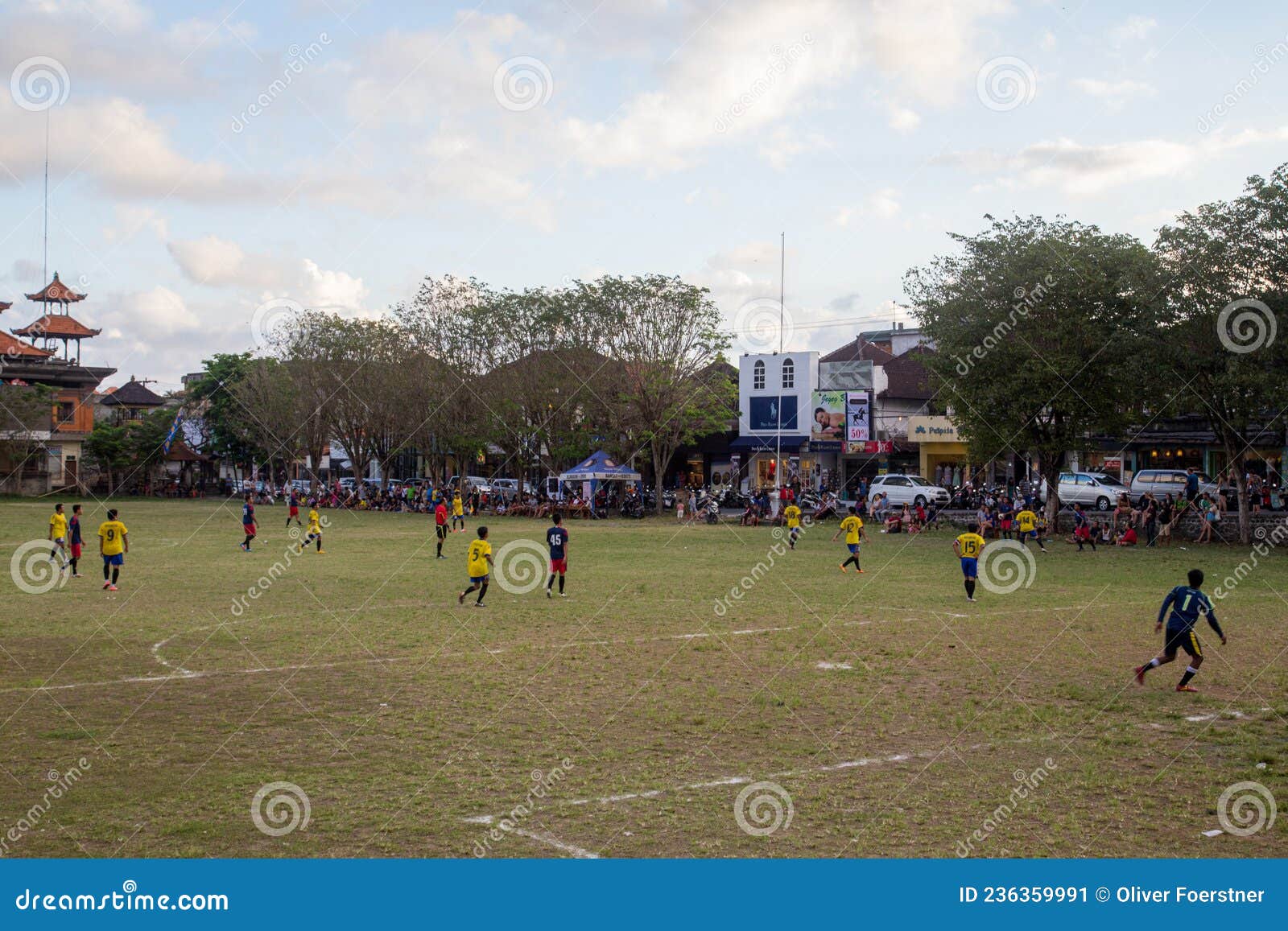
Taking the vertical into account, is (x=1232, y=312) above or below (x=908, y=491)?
above

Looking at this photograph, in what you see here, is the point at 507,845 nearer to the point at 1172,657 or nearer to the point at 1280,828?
the point at 1280,828

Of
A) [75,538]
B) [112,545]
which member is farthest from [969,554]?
[75,538]

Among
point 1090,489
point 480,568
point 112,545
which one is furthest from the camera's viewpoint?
point 1090,489

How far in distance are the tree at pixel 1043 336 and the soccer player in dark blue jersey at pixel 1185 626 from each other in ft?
82.4

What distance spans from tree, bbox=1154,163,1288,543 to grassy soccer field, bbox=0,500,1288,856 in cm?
1260

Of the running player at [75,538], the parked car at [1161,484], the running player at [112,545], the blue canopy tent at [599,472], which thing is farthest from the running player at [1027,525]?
the running player at [75,538]

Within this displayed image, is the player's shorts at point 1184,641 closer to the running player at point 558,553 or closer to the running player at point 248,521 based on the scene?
the running player at point 558,553

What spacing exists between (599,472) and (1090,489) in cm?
2225

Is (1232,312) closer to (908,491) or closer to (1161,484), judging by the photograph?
(1161,484)

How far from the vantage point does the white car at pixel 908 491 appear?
4797cm

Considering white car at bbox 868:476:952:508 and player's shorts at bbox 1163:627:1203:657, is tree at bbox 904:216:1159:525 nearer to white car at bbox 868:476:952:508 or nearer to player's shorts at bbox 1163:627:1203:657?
white car at bbox 868:476:952:508

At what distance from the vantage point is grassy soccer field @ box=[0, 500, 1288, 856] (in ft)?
25.7

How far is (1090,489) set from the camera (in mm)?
45406

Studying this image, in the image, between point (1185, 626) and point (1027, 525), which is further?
point (1027, 525)
